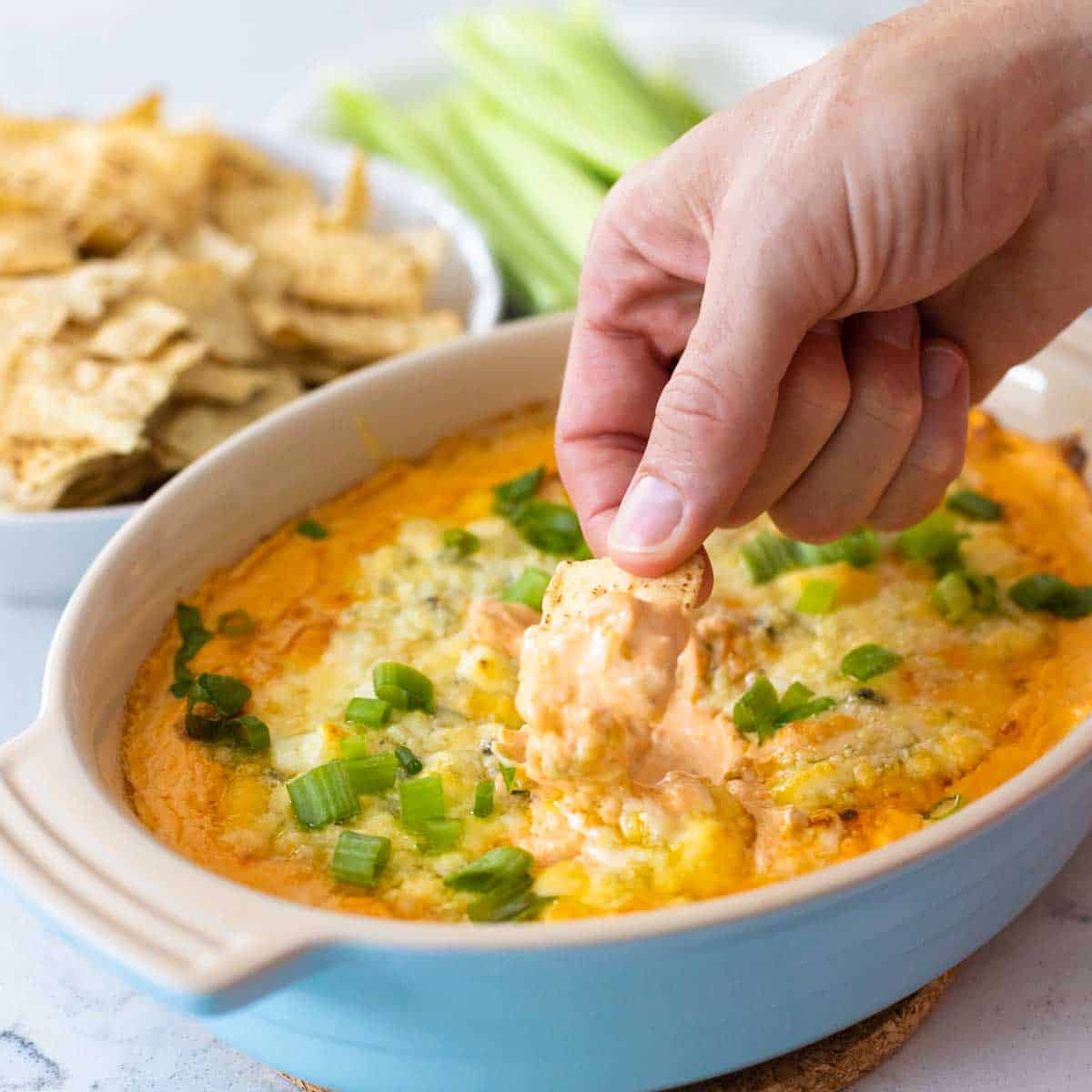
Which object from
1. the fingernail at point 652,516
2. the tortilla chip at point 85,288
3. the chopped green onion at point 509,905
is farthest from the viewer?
the tortilla chip at point 85,288

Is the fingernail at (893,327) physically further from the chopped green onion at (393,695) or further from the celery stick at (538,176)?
the celery stick at (538,176)

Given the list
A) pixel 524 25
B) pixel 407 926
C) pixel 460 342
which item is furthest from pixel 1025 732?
pixel 524 25

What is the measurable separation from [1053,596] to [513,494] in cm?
99

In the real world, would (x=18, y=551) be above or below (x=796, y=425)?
below

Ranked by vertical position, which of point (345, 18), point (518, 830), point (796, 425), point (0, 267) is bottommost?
point (345, 18)

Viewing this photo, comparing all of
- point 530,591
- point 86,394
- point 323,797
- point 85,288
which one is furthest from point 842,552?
point 85,288

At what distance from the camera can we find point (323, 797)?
2.05m

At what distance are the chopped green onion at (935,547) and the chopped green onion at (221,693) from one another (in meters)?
1.20

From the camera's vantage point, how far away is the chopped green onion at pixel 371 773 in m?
2.08

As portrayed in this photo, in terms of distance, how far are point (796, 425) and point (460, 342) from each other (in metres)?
0.87

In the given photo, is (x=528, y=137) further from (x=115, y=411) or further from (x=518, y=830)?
(x=518, y=830)

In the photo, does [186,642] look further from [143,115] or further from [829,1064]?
[143,115]

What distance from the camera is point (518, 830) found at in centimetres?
202

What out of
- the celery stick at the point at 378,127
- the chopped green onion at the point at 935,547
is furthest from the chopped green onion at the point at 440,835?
the celery stick at the point at 378,127
